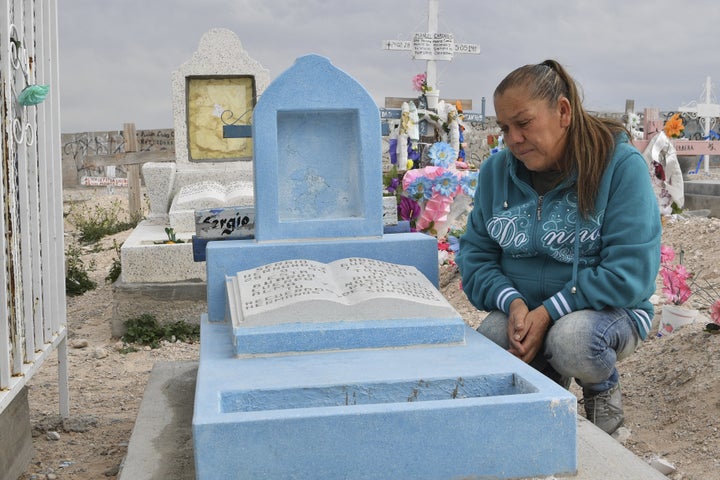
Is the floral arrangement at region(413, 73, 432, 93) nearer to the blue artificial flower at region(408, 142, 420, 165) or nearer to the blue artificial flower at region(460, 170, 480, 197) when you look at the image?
the blue artificial flower at region(408, 142, 420, 165)

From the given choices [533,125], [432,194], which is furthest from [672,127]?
[533,125]

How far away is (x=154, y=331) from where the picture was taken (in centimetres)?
585

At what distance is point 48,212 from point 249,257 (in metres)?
1.03

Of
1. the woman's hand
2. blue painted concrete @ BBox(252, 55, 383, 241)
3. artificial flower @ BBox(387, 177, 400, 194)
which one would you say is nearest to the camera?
the woman's hand

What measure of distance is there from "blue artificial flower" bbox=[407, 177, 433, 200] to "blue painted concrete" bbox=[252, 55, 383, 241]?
3.64 meters

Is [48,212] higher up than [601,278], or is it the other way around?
[48,212]

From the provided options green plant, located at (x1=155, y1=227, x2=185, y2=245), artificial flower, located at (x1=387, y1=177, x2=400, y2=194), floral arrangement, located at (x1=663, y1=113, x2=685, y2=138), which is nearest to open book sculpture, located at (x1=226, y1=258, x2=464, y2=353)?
green plant, located at (x1=155, y1=227, x2=185, y2=245)

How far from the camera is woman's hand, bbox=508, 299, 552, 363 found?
290cm

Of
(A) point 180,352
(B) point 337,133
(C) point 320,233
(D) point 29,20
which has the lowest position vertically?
(A) point 180,352

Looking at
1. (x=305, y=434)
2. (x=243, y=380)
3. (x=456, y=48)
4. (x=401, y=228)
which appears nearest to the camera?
(x=305, y=434)

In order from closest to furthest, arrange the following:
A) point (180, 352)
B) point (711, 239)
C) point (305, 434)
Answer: point (305, 434), point (180, 352), point (711, 239)

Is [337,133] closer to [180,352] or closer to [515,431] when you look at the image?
[515,431]

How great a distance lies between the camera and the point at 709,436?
335cm

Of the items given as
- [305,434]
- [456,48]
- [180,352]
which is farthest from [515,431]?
[456,48]
